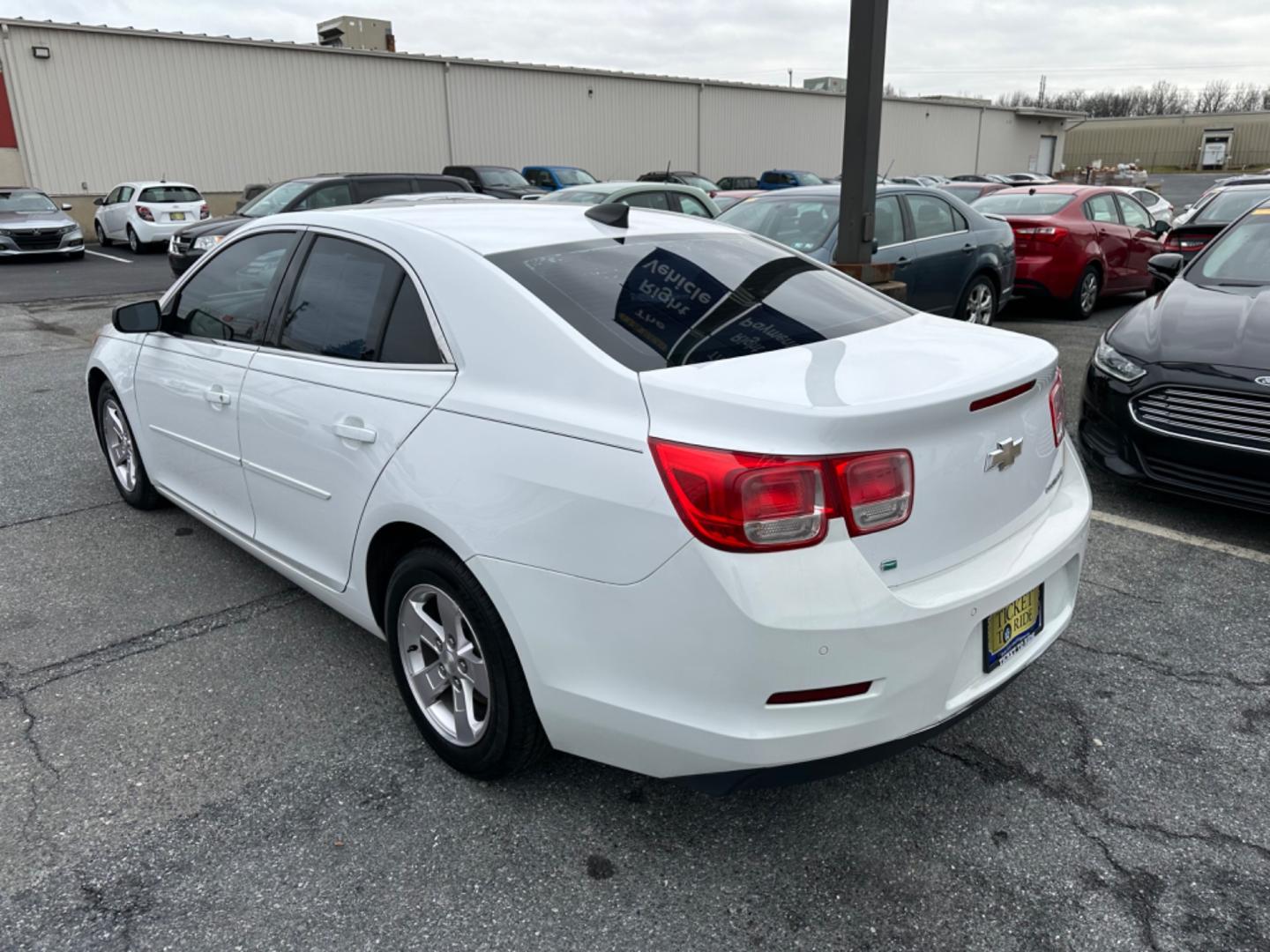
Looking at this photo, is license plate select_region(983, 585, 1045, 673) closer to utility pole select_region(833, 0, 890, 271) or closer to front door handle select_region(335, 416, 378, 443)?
front door handle select_region(335, 416, 378, 443)

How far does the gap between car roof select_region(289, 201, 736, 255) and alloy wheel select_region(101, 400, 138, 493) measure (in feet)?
6.28

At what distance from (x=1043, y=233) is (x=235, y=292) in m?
8.92

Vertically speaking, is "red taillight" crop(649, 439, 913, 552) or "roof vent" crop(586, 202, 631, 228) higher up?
"roof vent" crop(586, 202, 631, 228)

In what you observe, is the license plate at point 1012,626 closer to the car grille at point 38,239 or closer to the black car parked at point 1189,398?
the black car parked at point 1189,398

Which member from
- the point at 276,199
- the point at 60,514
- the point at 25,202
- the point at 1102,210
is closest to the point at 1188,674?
the point at 60,514

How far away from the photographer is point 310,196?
12.2 m

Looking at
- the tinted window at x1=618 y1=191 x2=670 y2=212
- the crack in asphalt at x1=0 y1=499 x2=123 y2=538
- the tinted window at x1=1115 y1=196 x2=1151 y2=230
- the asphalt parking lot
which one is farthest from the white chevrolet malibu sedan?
the tinted window at x1=1115 y1=196 x2=1151 y2=230

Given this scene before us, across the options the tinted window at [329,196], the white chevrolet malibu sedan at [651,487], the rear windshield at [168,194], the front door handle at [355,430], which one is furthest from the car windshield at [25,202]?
the front door handle at [355,430]

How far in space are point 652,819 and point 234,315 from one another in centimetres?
246

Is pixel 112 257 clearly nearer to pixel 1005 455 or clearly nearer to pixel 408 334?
pixel 408 334

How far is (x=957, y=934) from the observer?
216 centimetres

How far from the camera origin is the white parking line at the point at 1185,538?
13.8 feet

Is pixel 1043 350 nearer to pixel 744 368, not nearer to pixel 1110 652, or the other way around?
pixel 744 368

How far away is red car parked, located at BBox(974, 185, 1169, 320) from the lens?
33.0 feet
